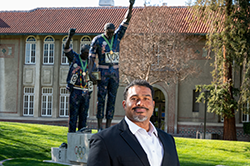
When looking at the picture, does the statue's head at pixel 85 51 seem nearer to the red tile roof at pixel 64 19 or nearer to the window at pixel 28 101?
the red tile roof at pixel 64 19

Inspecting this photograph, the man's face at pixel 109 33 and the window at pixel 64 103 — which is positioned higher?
the man's face at pixel 109 33

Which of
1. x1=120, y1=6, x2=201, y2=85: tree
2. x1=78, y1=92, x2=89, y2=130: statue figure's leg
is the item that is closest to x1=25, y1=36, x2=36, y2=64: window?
x1=120, y1=6, x2=201, y2=85: tree

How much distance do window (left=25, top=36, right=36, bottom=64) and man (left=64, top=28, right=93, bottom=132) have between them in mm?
22590

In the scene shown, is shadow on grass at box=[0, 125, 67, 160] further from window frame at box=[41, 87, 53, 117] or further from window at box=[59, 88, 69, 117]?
window frame at box=[41, 87, 53, 117]

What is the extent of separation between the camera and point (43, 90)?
30.2 meters

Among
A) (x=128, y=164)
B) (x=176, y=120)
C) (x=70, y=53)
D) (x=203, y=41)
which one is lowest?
(x=176, y=120)

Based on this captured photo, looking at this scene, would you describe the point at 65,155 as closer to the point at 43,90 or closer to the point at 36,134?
the point at 36,134

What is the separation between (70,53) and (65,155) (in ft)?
7.93

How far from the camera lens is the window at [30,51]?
30.5 metres

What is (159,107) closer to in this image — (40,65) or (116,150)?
(40,65)

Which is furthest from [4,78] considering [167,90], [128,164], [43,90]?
[128,164]

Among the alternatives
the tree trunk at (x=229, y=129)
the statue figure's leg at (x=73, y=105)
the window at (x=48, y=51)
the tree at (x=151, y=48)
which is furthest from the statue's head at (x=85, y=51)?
the window at (x=48, y=51)

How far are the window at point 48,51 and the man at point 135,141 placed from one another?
2799 cm

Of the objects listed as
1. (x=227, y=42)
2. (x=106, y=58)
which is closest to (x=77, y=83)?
(x=106, y=58)
